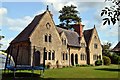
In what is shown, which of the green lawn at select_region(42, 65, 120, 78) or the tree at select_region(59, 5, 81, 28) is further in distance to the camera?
the tree at select_region(59, 5, 81, 28)

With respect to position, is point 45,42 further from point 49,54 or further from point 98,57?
point 98,57

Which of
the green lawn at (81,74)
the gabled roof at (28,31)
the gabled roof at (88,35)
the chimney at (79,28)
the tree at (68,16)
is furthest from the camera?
the tree at (68,16)

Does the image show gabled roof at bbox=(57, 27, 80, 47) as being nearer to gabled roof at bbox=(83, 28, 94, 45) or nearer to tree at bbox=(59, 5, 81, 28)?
gabled roof at bbox=(83, 28, 94, 45)

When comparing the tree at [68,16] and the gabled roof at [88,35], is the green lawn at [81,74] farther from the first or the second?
the tree at [68,16]

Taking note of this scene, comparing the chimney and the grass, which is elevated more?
the chimney

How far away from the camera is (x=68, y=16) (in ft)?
299

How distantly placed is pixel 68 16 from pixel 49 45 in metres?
48.1

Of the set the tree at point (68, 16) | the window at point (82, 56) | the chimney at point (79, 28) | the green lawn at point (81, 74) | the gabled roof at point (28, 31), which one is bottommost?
the green lawn at point (81, 74)

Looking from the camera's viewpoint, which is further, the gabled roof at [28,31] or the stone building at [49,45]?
the gabled roof at [28,31]

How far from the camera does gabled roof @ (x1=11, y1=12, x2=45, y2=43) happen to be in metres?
41.8

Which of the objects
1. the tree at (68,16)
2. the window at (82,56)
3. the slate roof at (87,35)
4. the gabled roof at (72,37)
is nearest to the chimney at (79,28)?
the gabled roof at (72,37)

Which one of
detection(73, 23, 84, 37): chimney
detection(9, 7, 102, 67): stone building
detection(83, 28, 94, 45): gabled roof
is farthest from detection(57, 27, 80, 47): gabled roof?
detection(83, 28, 94, 45): gabled roof

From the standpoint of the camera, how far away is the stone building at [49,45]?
40656mm

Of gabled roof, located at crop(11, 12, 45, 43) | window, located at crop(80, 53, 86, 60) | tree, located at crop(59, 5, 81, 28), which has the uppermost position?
tree, located at crop(59, 5, 81, 28)
